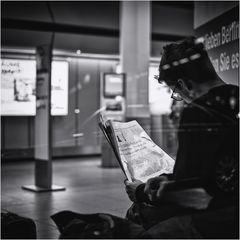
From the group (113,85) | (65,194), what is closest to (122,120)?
(113,85)

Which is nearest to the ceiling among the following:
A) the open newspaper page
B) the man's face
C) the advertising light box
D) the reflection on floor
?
the advertising light box

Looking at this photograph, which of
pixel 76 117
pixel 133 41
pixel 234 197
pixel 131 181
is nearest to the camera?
pixel 234 197

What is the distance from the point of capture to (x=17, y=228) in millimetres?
2322

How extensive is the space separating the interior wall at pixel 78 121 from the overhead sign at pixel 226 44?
708 cm

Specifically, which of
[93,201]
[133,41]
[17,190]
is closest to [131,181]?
[93,201]

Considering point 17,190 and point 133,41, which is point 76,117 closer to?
point 133,41

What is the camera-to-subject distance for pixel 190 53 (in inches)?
74.4

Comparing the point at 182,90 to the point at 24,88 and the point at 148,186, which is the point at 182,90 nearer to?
the point at 148,186

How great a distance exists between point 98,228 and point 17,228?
59cm

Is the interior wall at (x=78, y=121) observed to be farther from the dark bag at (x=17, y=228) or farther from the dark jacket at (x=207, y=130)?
the dark jacket at (x=207, y=130)

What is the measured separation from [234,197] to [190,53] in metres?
0.55

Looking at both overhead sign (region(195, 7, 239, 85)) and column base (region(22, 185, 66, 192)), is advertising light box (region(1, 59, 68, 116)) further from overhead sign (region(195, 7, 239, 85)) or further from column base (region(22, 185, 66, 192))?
overhead sign (region(195, 7, 239, 85))

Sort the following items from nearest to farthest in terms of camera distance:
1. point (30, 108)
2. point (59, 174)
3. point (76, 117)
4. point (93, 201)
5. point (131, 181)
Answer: point (131, 181), point (93, 201), point (30, 108), point (59, 174), point (76, 117)

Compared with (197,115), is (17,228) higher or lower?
lower
